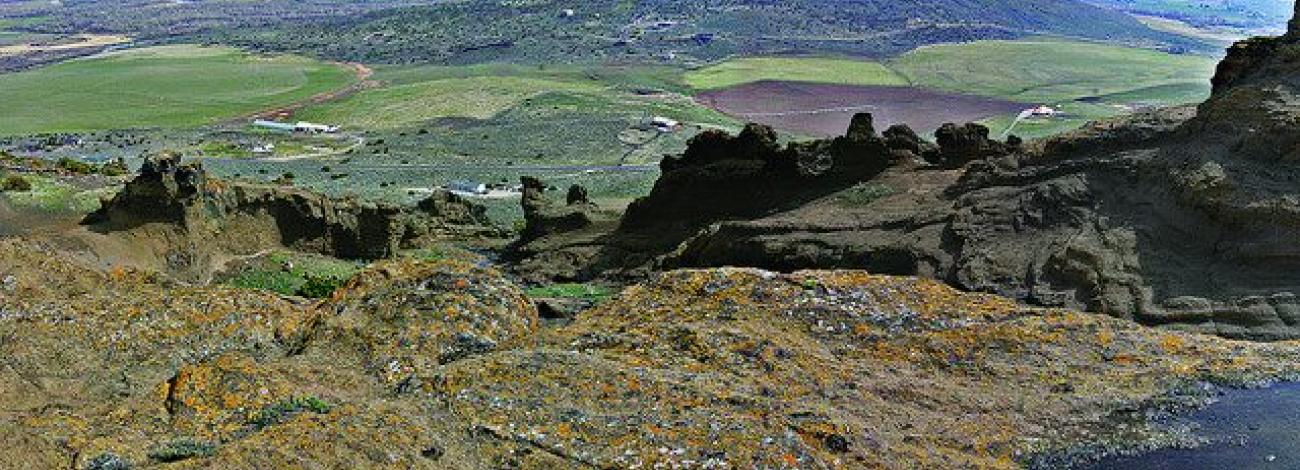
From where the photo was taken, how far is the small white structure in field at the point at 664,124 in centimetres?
11112

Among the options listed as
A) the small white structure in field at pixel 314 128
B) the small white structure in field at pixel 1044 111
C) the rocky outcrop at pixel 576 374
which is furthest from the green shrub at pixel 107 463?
the small white structure in field at pixel 1044 111

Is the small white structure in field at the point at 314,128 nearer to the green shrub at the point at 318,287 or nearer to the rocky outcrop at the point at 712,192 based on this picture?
the rocky outcrop at the point at 712,192

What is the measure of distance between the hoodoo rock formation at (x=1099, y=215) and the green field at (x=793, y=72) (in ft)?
401

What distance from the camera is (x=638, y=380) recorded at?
542 inches

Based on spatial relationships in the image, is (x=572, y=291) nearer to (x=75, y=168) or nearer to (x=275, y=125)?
(x=75, y=168)

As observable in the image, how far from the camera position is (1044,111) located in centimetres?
13088

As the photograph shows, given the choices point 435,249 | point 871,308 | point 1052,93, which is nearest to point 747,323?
point 871,308

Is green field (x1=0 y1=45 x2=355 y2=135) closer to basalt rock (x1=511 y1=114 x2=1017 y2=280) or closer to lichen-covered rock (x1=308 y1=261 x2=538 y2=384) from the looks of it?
basalt rock (x1=511 y1=114 x2=1017 y2=280)

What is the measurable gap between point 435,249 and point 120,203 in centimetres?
1442

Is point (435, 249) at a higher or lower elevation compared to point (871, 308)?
lower

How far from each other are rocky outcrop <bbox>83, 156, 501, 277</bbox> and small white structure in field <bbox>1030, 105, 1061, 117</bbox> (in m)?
97.3

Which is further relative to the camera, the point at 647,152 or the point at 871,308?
the point at 647,152

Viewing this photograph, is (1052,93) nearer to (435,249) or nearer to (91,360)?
(435,249)

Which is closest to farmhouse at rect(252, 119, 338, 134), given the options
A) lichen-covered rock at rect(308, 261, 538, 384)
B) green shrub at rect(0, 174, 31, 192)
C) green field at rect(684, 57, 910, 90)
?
green field at rect(684, 57, 910, 90)
